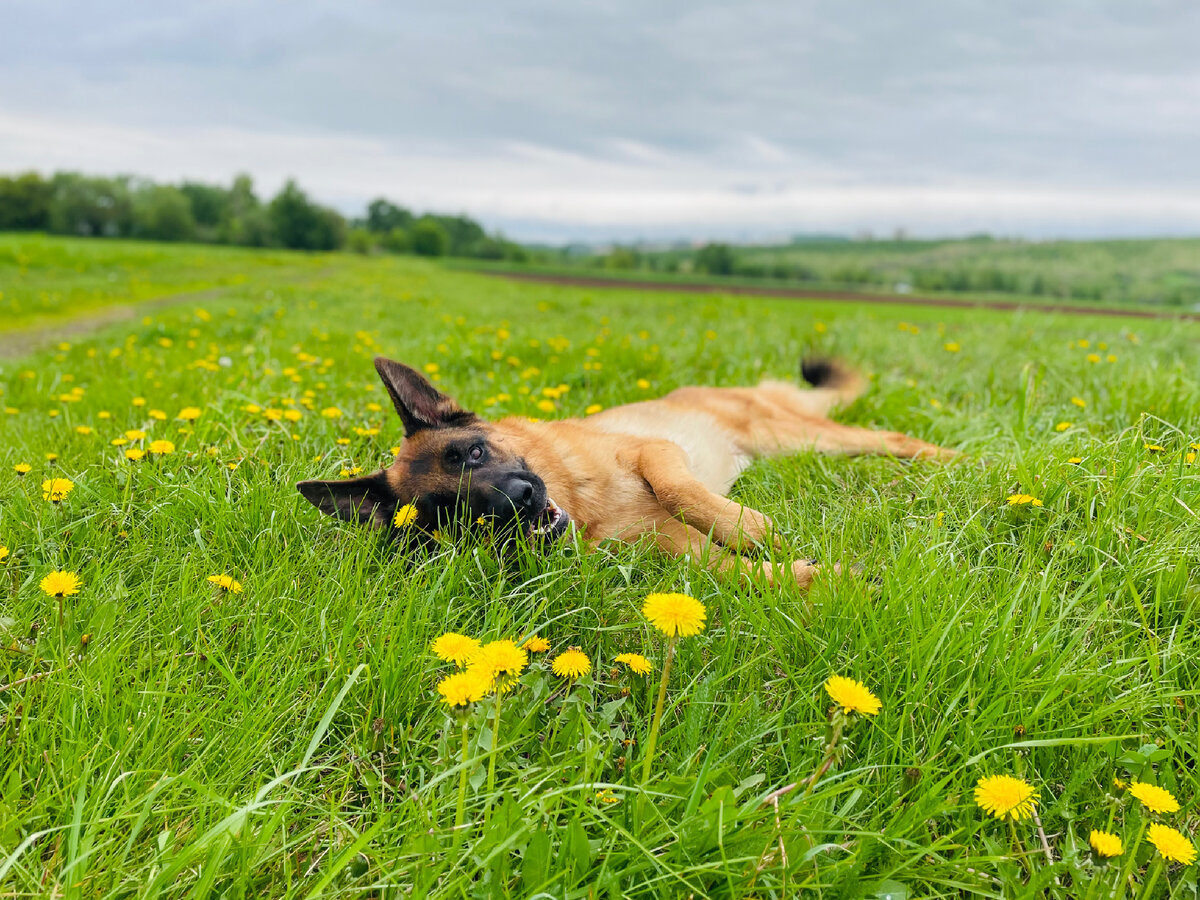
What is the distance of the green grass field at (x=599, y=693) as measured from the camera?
4.80ft

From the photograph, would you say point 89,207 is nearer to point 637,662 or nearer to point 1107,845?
point 637,662

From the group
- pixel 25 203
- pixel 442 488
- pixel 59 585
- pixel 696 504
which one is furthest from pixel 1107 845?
pixel 25 203

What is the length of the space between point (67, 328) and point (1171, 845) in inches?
593

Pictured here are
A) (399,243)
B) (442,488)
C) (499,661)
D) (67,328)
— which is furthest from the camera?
(399,243)

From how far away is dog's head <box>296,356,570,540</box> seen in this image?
8.89 feet

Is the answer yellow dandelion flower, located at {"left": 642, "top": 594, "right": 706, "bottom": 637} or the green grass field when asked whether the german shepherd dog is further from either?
yellow dandelion flower, located at {"left": 642, "top": 594, "right": 706, "bottom": 637}

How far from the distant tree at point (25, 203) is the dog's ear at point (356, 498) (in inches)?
3352

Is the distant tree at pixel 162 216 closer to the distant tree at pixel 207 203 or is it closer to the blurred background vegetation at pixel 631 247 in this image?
the blurred background vegetation at pixel 631 247

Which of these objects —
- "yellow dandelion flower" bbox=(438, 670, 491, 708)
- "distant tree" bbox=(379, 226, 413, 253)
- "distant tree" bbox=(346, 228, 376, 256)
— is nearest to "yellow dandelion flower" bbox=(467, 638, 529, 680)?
"yellow dandelion flower" bbox=(438, 670, 491, 708)

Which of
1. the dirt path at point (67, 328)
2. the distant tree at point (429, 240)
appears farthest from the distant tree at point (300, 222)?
the dirt path at point (67, 328)

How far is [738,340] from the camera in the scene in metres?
7.80

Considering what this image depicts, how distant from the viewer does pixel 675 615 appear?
5.05 ft

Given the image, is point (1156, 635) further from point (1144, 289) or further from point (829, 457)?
point (1144, 289)

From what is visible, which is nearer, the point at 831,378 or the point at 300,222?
the point at 831,378
